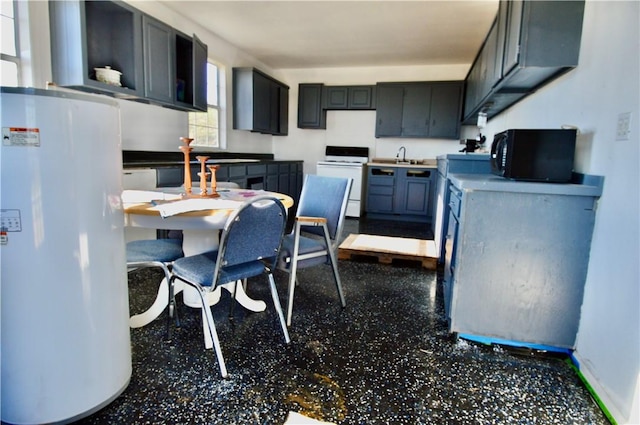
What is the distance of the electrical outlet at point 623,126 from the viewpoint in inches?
58.6

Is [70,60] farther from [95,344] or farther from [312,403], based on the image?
[312,403]

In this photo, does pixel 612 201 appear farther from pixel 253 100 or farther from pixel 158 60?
pixel 253 100

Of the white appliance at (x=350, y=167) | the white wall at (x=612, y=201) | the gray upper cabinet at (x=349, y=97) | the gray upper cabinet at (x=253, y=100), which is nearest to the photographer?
the white wall at (x=612, y=201)

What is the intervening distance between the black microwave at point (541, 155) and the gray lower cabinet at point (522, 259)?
13 cm

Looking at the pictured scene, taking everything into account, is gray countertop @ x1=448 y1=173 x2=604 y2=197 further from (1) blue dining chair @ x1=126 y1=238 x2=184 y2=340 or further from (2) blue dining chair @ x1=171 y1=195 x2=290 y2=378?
(1) blue dining chair @ x1=126 y1=238 x2=184 y2=340

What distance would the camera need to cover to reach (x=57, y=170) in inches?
46.2

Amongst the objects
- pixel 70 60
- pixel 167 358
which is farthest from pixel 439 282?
pixel 70 60

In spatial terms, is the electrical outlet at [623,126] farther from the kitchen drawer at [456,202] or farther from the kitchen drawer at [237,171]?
the kitchen drawer at [237,171]

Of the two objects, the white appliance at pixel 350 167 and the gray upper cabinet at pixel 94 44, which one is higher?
the gray upper cabinet at pixel 94 44

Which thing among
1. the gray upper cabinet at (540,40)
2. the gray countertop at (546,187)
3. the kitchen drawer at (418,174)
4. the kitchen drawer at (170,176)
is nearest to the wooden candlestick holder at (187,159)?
the kitchen drawer at (170,176)

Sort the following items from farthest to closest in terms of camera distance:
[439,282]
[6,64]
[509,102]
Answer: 1. [509,102]
2. [439,282]
3. [6,64]

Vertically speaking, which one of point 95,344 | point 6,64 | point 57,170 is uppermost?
point 6,64

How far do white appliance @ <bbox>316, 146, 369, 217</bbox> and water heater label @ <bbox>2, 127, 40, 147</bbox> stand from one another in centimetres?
461

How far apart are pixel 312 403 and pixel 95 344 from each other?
0.86m
